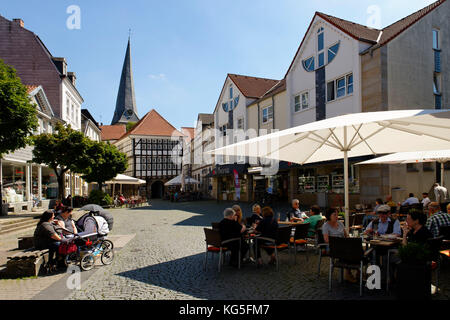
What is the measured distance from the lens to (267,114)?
91.1 ft

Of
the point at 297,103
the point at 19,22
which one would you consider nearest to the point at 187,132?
the point at 19,22

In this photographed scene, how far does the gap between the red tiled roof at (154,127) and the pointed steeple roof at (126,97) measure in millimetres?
27864

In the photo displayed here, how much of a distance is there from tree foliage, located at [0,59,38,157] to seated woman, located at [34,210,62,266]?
14.9ft

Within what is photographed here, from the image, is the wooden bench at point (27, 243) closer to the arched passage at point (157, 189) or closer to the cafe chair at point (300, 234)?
the cafe chair at point (300, 234)

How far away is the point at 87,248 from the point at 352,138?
6.51 metres

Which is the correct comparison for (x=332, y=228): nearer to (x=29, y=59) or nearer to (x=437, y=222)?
(x=437, y=222)

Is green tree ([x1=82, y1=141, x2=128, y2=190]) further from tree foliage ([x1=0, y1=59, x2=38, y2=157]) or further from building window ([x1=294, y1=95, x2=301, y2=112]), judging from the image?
tree foliage ([x1=0, y1=59, x2=38, y2=157])

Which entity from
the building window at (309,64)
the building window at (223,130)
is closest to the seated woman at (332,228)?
the building window at (309,64)

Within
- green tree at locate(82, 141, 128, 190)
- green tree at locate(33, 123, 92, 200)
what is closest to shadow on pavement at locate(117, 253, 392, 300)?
green tree at locate(33, 123, 92, 200)

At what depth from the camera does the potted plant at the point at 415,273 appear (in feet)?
14.9

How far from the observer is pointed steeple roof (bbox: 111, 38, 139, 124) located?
3332 inches

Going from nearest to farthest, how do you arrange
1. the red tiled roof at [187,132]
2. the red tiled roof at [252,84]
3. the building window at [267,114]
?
the building window at [267,114], the red tiled roof at [252,84], the red tiled roof at [187,132]

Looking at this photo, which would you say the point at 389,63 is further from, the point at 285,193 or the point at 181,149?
the point at 181,149

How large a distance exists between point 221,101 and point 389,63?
2031 cm
